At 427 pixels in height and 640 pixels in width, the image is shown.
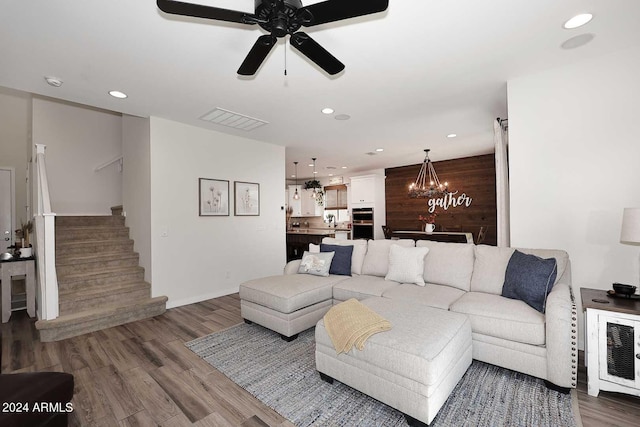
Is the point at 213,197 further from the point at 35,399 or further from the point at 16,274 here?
the point at 35,399

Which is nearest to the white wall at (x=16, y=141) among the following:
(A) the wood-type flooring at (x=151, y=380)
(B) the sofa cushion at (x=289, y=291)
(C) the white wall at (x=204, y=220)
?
(A) the wood-type flooring at (x=151, y=380)

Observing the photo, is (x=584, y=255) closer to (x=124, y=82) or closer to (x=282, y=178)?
(x=282, y=178)

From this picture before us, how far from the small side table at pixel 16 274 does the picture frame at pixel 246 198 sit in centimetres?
282

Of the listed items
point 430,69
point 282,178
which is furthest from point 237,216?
point 430,69

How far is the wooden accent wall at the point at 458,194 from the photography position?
677cm

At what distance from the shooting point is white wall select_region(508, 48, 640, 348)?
8.31 ft

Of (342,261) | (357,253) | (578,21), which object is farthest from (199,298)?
(578,21)

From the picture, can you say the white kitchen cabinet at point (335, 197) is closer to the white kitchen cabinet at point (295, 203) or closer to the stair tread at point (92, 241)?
the white kitchen cabinet at point (295, 203)

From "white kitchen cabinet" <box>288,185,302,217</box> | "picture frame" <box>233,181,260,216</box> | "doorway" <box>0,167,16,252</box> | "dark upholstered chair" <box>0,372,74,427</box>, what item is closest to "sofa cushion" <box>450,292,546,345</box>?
"dark upholstered chair" <box>0,372,74,427</box>

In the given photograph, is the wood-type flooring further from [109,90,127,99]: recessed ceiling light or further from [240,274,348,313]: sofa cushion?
[109,90,127,99]: recessed ceiling light

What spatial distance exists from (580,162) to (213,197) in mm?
4714

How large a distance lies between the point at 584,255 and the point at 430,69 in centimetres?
235

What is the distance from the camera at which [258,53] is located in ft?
6.00

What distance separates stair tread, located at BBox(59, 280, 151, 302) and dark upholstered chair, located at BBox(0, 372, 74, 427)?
7.46 feet
